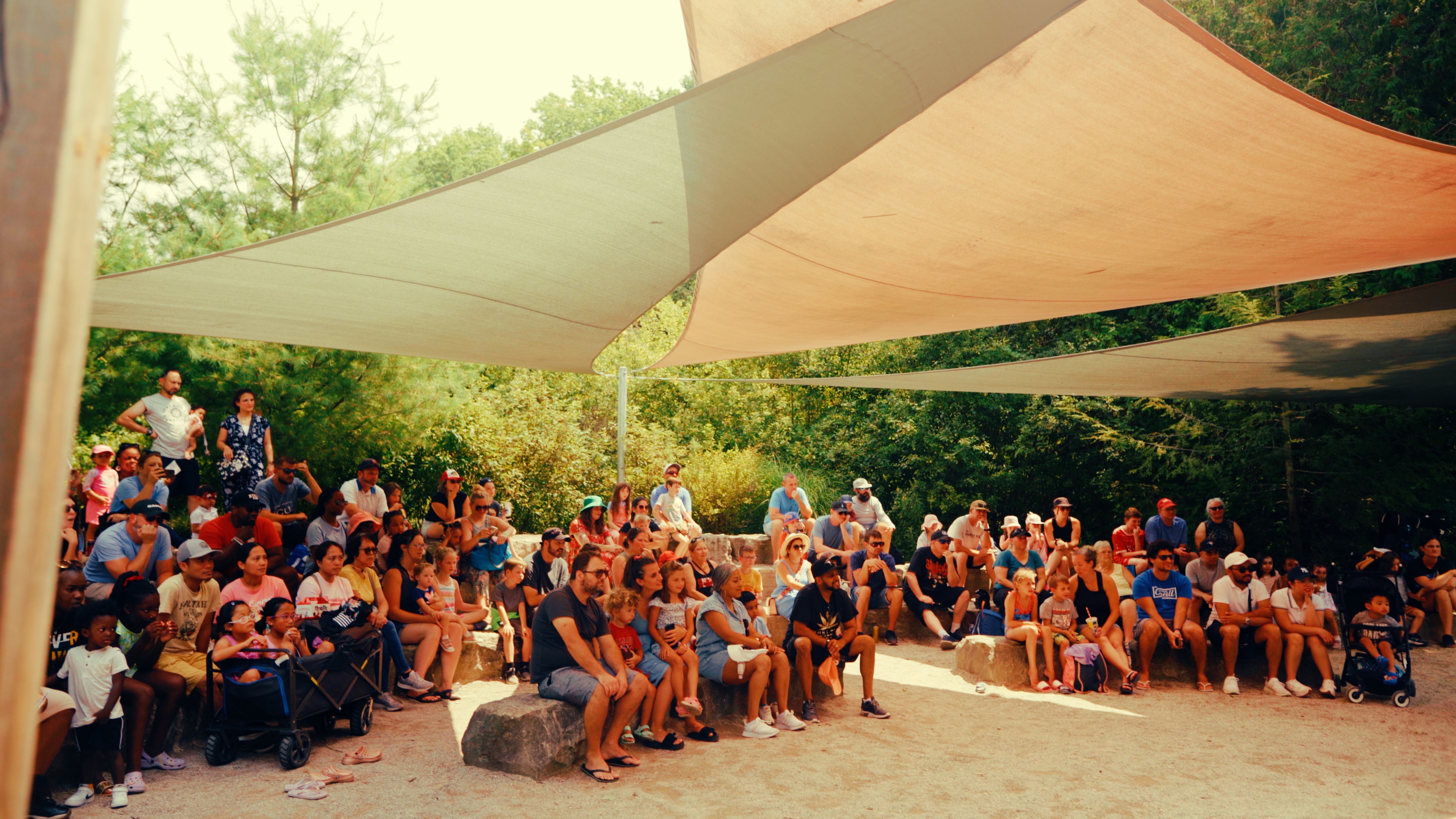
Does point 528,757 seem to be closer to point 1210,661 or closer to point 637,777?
point 637,777

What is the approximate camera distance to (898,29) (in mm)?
2713

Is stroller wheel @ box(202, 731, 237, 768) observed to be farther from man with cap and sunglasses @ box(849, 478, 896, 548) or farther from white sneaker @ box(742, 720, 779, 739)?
man with cap and sunglasses @ box(849, 478, 896, 548)

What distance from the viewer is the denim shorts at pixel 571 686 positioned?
4.28 metres

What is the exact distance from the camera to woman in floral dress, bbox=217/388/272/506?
6305 mm

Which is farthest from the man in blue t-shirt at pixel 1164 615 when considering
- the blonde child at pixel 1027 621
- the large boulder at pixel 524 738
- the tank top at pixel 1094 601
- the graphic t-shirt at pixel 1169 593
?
the large boulder at pixel 524 738

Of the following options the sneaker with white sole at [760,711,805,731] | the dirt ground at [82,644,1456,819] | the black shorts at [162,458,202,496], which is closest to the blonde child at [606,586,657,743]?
the dirt ground at [82,644,1456,819]

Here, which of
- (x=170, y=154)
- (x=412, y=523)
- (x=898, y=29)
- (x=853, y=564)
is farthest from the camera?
(x=412, y=523)

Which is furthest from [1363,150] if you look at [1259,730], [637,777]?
[637,777]

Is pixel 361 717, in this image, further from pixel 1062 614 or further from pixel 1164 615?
pixel 1164 615

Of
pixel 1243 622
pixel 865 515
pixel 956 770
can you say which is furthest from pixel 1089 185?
pixel 865 515

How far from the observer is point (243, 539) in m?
5.29

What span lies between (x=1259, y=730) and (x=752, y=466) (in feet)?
28.0

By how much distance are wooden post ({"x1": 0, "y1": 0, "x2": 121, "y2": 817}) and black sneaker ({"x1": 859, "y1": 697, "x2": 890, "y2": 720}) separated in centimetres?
524

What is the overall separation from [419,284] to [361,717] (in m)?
2.22
